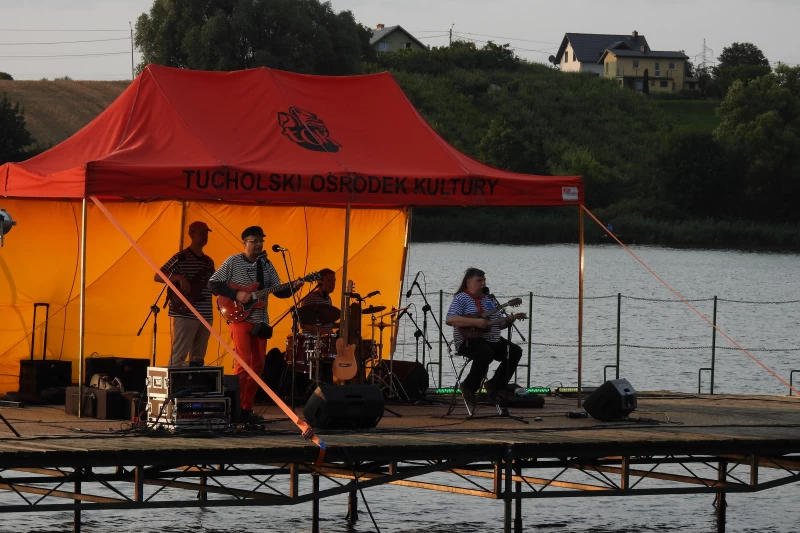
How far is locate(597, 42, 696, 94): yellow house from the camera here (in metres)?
135

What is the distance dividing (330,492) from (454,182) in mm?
3518

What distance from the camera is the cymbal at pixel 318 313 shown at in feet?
48.3

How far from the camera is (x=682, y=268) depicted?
6184 cm

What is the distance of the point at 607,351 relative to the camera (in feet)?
131

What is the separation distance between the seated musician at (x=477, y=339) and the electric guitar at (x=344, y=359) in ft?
3.11

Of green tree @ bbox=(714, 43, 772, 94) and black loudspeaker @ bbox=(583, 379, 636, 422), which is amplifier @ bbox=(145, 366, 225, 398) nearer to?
black loudspeaker @ bbox=(583, 379, 636, 422)

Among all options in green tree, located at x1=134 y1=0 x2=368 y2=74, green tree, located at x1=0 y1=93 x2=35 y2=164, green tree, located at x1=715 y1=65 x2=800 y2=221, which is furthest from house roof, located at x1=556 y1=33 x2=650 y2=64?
green tree, located at x1=0 y1=93 x2=35 y2=164

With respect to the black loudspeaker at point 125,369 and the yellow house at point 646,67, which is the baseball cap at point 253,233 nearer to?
the black loudspeaker at point 125,369

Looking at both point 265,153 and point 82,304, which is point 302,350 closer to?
point 265,153

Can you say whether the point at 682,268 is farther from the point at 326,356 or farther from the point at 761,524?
the point at 326,356

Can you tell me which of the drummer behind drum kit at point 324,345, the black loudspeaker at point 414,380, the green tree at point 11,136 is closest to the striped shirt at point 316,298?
the drummer behind drum kit at point 324,345

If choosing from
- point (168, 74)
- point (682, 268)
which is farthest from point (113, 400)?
point (682, 268)

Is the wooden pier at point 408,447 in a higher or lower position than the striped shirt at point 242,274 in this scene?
lower

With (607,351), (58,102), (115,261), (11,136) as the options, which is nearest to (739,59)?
(58,102)
